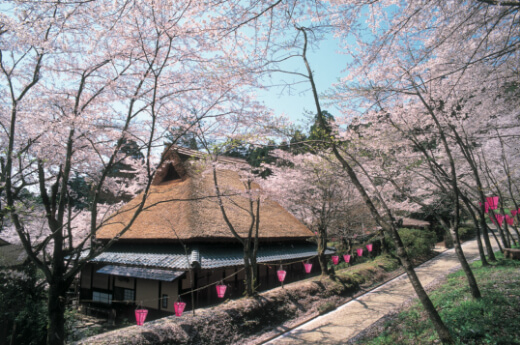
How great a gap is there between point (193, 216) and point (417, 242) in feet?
42.2

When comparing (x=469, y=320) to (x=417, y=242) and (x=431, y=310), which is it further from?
(x=417, y=242)

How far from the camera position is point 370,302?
8.38m

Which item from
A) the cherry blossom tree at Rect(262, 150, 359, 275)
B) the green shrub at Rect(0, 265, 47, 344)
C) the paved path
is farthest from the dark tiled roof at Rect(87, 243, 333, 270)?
the green shrub at Rect(0, 265, 47, 344)

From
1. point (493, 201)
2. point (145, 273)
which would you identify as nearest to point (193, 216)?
point (145, 273)

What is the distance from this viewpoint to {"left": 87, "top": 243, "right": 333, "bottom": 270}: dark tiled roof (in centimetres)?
812

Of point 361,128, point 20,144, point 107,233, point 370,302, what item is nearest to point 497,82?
point 361,128

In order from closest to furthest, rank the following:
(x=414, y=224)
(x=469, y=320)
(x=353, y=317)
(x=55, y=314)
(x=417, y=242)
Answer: (x=55, y=314) < (x=469, y=320) < (x=353, y=317) < (x=417, y=242) < (x=414, y=224)

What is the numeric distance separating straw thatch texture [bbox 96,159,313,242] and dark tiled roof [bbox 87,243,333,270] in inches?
17.6

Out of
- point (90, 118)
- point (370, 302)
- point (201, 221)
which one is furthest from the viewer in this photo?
point (201, 221)

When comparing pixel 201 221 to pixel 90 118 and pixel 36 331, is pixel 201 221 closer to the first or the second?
pixel 36 331

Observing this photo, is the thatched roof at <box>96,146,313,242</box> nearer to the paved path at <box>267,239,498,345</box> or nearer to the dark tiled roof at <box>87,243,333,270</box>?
the dark tiled roof at <box>87,243,333,270</box>

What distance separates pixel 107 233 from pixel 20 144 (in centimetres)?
772

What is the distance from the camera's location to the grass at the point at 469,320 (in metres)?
3.68

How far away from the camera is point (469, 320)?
417cm
